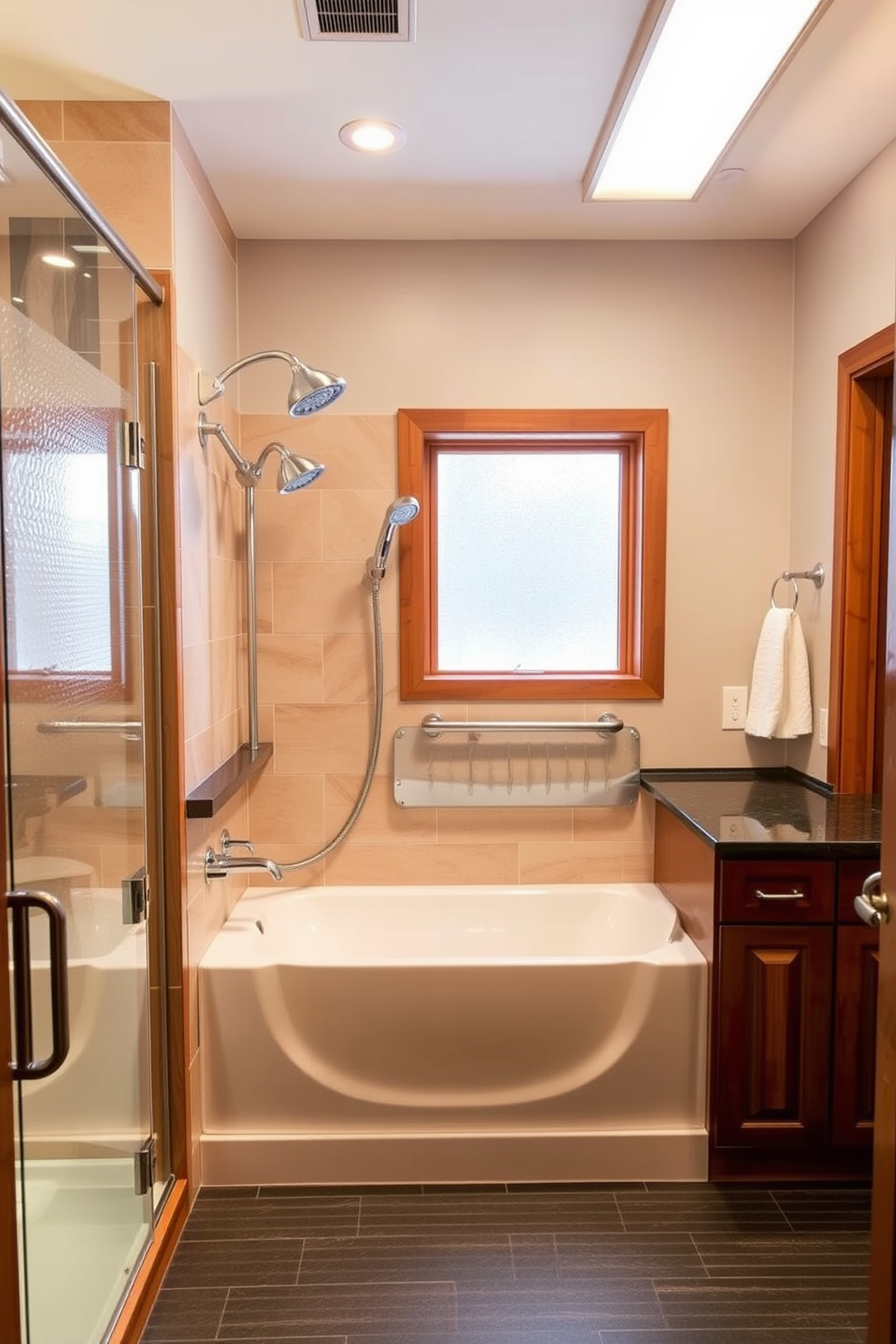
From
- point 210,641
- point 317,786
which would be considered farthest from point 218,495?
point 317,786

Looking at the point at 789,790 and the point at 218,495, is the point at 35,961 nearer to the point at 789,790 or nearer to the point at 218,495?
the point at 218,495

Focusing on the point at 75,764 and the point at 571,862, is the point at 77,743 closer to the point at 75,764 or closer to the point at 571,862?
the point at 75,764

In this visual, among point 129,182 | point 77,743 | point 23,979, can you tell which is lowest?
point 23,979

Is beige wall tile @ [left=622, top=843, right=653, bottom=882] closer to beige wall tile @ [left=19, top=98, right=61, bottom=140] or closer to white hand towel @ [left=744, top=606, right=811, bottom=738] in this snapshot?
white hand towel @ [left=744, top=606, right=811, bottom=738]

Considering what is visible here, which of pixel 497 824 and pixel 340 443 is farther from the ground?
pixel 340 443

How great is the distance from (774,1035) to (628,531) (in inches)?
60.9

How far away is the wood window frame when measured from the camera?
297 centimetres

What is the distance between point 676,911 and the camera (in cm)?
274

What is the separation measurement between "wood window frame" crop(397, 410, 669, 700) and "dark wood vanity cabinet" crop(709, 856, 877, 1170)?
0.88 metres

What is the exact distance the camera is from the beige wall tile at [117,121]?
2113mm

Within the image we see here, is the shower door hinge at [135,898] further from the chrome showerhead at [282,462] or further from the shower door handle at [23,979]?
the chrome showerhead at [282,462]

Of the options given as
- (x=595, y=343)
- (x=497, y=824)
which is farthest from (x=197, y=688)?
(x=595, y=343)

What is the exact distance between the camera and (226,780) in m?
2.44

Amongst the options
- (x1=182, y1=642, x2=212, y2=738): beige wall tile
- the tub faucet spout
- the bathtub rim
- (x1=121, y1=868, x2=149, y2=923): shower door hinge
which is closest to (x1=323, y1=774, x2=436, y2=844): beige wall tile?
the bathtub rim
